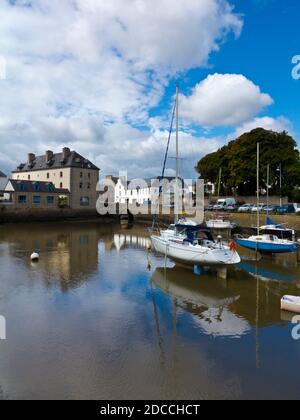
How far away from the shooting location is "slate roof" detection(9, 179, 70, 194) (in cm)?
4722

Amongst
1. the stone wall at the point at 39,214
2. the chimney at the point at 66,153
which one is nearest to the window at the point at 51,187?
the stone wall at the point at 39,214

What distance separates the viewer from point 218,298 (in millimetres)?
12930

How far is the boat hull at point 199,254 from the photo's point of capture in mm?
14977

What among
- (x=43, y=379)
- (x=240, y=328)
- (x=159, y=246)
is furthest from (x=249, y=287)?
(x=43, y=379)

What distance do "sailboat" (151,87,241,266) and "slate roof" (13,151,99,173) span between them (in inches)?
1571

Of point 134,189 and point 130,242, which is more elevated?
point 134,189

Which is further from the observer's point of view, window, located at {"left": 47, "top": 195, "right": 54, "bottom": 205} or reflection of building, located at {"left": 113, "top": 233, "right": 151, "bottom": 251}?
window, located at {"left": 47, "top": 195, "right": 54, "bottom": 205}

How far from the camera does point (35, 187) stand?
4972 centimetres

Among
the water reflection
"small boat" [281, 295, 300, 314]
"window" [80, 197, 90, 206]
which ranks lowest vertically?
the water reflection

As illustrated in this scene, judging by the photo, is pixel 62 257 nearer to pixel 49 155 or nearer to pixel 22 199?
pixel 22 199

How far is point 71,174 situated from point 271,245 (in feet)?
137

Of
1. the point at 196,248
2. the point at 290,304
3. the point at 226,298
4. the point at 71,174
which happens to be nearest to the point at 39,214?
the point at 71,174

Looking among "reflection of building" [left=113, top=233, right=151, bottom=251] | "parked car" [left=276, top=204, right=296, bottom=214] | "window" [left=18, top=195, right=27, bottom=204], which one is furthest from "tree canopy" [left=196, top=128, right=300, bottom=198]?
"window" [left=18, top=195, right=27, bottom=204]

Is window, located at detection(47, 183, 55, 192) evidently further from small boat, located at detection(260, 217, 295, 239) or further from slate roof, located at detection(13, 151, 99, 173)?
small boat, located at detection(260, 217, 295, 239)
